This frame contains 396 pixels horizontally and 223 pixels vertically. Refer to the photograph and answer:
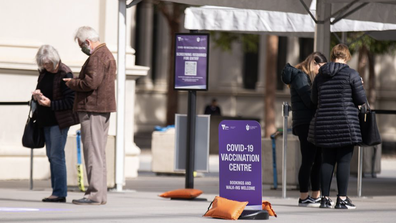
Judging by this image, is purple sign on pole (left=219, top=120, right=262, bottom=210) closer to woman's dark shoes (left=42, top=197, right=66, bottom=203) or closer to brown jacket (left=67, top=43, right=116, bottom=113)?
brown jacket (left=67, top=43, right=116, bottom=113)

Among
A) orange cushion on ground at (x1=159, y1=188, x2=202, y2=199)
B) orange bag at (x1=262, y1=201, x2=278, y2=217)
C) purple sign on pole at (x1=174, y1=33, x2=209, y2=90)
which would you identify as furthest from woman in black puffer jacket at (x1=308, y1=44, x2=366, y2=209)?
purple sign on pole at (x1=174, y1=33, x2=209, y2=90)

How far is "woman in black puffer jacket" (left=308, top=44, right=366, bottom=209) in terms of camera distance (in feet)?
31.5

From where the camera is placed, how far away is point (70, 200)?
34.9 feet

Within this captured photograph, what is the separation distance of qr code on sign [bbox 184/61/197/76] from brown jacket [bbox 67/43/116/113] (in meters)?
1.66

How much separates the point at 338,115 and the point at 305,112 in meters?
0.64

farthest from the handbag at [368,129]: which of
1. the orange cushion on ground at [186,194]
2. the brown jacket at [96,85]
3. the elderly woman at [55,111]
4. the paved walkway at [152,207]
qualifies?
the elderly woman at [55,111]

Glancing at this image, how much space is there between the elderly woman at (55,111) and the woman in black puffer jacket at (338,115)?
269 cm

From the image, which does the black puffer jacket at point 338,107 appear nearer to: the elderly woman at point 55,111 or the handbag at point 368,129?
the handbag at point 368,129

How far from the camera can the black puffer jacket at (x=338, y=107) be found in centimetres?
960

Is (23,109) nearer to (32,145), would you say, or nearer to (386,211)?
(32,145)

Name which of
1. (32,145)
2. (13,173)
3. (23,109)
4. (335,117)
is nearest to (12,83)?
(23,109)

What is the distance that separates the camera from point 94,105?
987 centimetres

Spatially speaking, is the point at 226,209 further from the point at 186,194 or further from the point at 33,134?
the point at 33,134

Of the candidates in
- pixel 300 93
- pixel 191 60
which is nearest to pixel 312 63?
pixel 300 93
